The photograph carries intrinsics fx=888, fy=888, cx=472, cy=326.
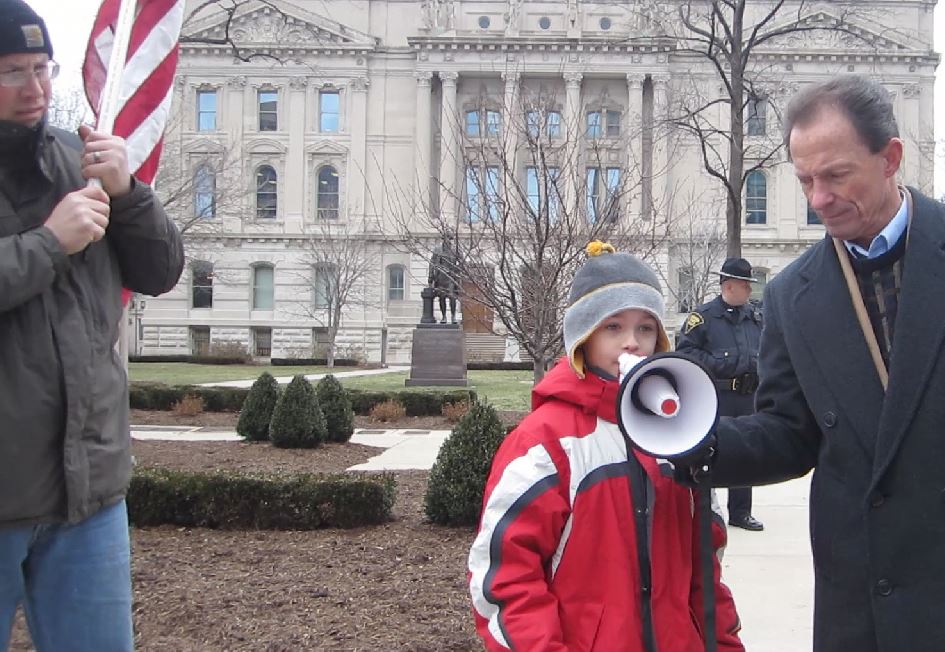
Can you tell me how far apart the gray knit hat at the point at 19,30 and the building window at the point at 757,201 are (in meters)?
49.8

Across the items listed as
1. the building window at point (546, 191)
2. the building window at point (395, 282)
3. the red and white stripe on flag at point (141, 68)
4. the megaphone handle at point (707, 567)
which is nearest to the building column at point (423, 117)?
the building window at point (395, 282)

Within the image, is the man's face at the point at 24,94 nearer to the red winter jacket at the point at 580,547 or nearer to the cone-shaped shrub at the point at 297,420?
the red winter jacket at the point at 580,547

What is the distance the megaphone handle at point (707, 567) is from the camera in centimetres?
233

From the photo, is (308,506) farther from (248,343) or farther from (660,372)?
(248,343)

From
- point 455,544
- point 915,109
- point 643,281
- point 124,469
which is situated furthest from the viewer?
point 915,109

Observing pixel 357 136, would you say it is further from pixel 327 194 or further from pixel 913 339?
pixel 913 339

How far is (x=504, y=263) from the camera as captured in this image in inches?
372

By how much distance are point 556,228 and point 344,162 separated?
135ft

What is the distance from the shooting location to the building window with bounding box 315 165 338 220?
4888 centimetres

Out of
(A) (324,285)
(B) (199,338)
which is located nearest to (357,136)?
(A) (324,285)

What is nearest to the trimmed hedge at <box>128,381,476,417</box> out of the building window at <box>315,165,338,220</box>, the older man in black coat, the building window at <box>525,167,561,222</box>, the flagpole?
the building window at <box>525,167,561,222</box>

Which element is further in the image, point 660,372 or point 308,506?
point 308,506

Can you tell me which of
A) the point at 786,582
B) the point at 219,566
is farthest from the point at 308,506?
the point at 786,582

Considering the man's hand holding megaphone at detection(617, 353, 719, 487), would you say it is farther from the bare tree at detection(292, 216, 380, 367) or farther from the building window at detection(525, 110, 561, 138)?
the bare tree at detection(292, 216, 380, 367)
